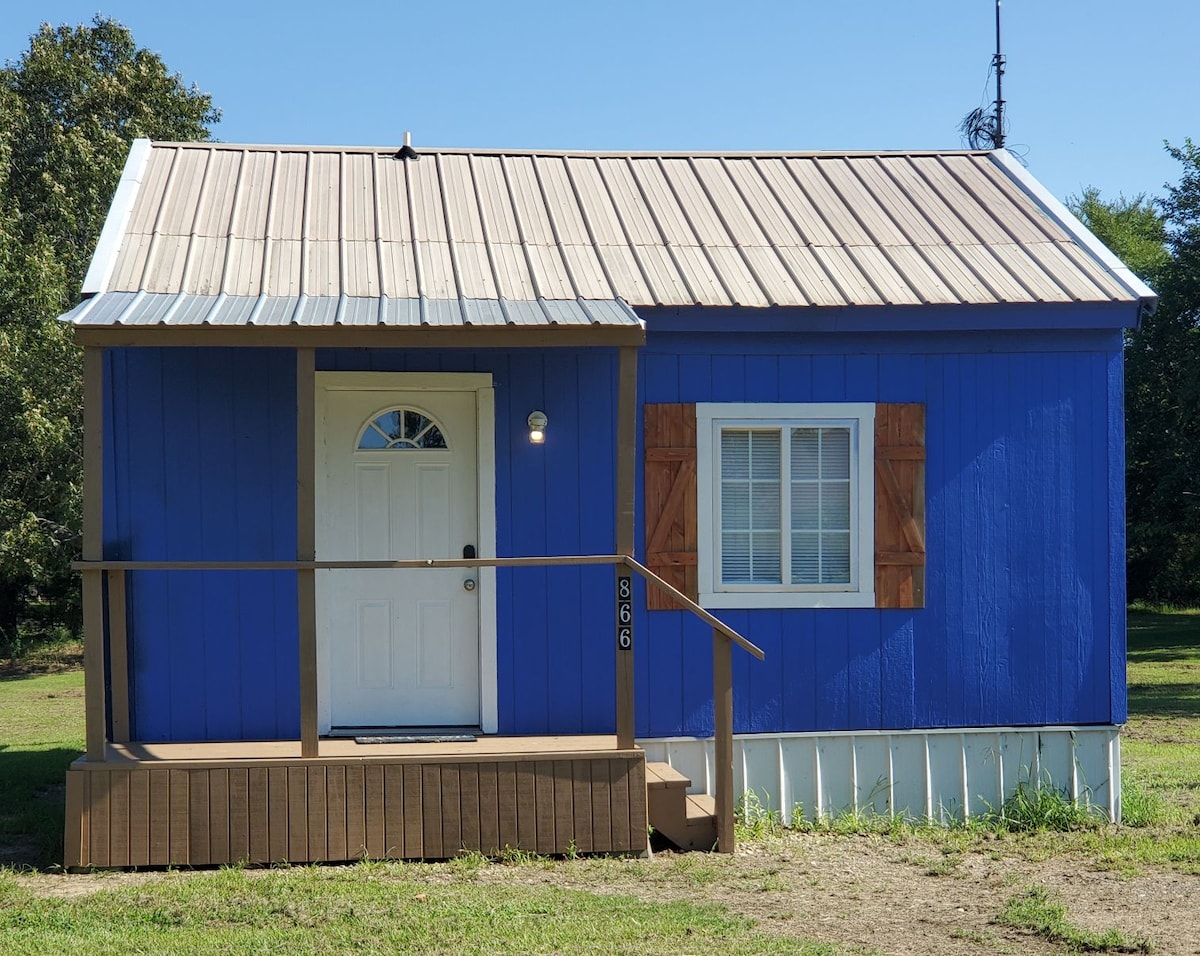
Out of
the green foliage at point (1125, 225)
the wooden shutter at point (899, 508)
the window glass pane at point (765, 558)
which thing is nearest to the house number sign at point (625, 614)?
the window glass pane at point (765, 558)

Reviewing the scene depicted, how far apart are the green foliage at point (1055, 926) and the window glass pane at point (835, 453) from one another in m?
2.48

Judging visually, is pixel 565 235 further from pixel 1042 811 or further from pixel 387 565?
pixel 1042 811

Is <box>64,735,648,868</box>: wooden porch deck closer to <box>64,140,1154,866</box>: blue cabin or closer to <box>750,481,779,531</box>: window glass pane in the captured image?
<box>64,140,1154,866</box>: blue cabin

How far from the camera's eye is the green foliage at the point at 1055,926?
5395mm

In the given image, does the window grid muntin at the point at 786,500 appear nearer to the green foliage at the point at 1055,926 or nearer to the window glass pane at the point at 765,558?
the window glass pane at the point at 765,558

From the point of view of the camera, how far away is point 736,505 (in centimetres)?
770

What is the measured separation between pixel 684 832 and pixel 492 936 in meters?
1.78

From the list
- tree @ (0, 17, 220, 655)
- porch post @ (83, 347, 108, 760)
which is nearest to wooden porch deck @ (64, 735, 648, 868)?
porch post @ (83, 347, 108, 760)

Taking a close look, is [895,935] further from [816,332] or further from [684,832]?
[816,332]

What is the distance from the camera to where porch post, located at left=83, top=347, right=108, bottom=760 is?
6.32 metres

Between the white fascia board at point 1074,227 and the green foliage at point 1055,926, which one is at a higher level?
the white fascia board at point 1074,227

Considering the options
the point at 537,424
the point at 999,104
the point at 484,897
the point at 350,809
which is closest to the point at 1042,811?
the point at 484,897

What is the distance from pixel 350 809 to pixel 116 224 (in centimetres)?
364

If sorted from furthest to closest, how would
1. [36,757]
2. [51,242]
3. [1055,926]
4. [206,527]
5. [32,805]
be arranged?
1. [51,242]
2. [36,757]
3. [32,805]
4. [206,527]
5. [1055,926]
